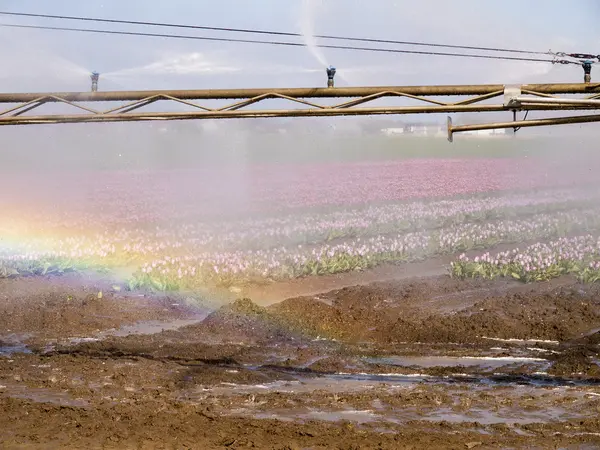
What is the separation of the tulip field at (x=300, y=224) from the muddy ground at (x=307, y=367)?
1.26 m

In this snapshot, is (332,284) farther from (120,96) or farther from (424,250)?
(120,96)

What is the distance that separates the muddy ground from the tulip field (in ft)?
4.13

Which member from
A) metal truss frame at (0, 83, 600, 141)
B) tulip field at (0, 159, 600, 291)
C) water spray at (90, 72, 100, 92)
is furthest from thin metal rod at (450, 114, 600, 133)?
tulip field at (0, 159, 600, 291)

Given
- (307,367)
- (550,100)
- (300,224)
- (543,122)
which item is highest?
(550,100)

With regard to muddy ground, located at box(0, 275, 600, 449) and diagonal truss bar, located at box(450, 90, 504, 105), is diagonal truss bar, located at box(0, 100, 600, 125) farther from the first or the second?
muddy ground, located at box(0, 275, 600, 449)

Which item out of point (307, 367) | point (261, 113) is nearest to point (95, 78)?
point (261, 113)

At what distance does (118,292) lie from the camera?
63.5ft

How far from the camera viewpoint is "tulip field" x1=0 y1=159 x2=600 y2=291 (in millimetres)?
21219

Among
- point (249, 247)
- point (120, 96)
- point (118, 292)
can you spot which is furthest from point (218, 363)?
point (249, 247)

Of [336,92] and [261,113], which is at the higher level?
[336,92]

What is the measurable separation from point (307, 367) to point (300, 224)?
13546 millimetres

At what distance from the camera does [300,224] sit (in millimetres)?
27531

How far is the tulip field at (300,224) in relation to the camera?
21.2 m

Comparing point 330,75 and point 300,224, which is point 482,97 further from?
point 300,224
